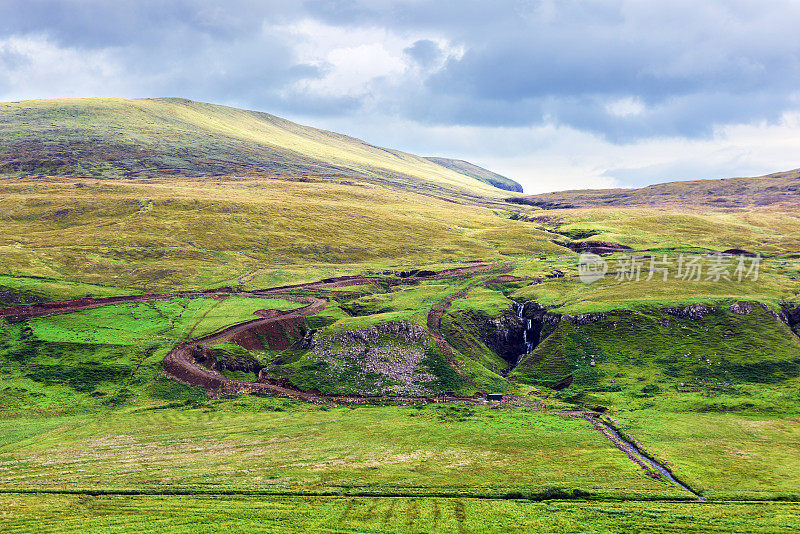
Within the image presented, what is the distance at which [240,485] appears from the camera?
52.6 metres

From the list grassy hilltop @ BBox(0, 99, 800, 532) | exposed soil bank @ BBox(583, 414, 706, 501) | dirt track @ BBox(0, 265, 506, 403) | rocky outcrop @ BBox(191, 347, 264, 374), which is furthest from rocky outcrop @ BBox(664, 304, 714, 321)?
rocky outcrop @ BBox(191, 347, 264, 374)

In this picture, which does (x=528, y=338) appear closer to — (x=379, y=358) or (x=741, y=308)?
(x=379, y=358)

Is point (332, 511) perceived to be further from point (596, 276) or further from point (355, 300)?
point (596, 276)

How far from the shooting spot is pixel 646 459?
62781mm

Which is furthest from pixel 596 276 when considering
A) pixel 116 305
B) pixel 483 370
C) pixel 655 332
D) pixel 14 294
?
pixel 14 294

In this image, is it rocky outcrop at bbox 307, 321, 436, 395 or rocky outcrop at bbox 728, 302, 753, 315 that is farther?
rocky outcrop at bbox 728, 302, 753, 315

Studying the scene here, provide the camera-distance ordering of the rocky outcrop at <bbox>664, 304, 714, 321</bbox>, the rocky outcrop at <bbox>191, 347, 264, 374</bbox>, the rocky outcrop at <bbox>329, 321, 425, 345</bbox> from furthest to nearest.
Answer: the rocky outcrop at <bbox>664, 304, 714, 321</bbox> < the rocky outcrop at <bbox>329, 321, 425, 345</bbox> < the rocky outcrop at <bbox>191, 347, 264, 374</bbox>

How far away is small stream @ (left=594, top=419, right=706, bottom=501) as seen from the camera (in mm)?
54800

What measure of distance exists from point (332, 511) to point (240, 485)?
11470mm

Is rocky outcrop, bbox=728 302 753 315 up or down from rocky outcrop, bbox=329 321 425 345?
up

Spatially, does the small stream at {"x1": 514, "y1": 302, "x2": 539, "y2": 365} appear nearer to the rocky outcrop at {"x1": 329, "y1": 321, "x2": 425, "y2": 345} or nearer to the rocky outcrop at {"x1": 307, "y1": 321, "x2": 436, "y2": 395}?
the rocky outcrop at {"x1": 329, "y1": 321, "x2": 425, "y2": 345}

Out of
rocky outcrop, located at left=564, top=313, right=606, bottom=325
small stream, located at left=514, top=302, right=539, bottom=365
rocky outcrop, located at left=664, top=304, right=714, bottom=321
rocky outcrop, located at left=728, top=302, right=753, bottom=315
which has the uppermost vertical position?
rocky outcrop, located at left=728, top=302, right=753, bottom=315

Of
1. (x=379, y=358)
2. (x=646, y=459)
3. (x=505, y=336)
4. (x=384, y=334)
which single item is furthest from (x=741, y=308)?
(x=379, y=358)

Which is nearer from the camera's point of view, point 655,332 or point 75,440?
point 75,440
